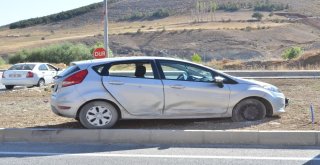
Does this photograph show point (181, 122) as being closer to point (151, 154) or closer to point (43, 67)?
point (151, 154)

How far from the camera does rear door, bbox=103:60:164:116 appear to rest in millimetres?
10133

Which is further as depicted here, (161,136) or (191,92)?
(191,92)

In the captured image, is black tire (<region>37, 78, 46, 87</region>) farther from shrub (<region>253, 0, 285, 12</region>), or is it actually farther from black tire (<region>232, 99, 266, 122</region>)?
shrub (<region>253, 0, 285, 12</region>)

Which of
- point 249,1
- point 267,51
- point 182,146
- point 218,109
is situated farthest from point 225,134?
point 249,1

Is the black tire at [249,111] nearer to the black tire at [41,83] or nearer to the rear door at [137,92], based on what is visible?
the rear door at [137,92]

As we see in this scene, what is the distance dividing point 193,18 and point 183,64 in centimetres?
12592

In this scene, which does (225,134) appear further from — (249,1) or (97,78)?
Answer: (249,1)

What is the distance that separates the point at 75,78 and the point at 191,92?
213cm

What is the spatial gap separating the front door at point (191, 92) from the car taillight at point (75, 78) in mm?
1455

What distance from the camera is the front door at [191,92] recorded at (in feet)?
33.7

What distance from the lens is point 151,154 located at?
330 inches

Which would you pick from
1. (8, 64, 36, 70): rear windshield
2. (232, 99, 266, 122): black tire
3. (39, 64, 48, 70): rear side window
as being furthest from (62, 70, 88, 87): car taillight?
(39, 64, 48, 70): rear side window

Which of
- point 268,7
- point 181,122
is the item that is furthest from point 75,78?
point 268,7

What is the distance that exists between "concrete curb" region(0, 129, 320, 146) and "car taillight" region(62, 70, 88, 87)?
100cm
